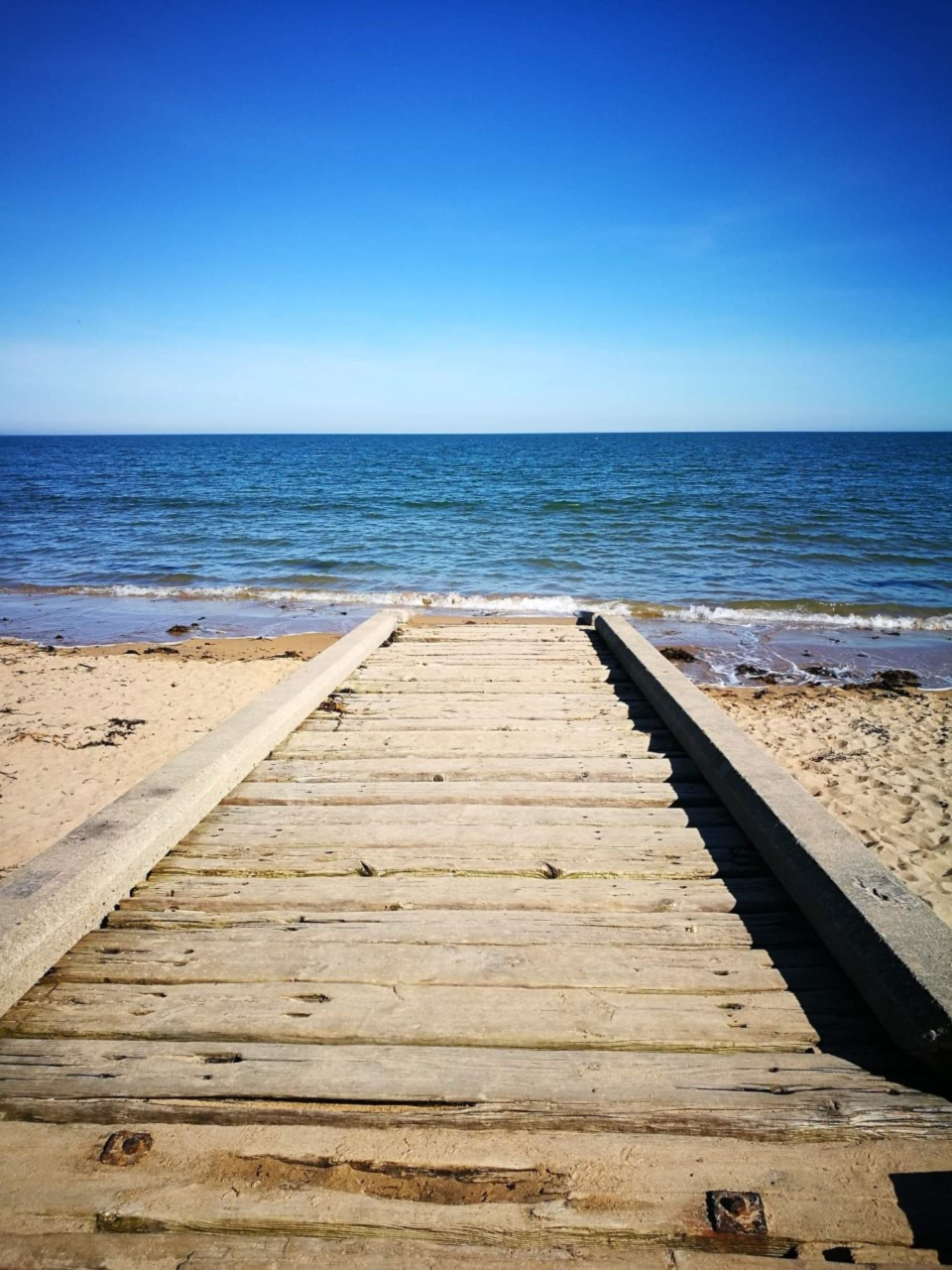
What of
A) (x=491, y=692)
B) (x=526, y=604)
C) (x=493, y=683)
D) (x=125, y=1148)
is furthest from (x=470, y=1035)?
(x=526, y=604)

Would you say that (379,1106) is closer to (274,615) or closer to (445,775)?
(445,775)

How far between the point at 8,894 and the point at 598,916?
1.82m

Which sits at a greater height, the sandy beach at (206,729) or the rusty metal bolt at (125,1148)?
the rusty metal bolt at (125,1148)

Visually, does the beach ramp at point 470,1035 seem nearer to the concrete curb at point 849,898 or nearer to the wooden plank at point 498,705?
the concrete curb at point 849,898

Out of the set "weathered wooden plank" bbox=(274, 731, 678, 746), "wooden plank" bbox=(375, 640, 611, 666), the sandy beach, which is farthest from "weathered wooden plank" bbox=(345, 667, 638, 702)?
the sandy beach

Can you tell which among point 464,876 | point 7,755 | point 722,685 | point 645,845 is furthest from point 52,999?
point 722,685

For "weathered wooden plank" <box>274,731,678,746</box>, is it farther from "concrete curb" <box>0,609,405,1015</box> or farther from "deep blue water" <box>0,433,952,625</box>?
"deep blue water" <box>0,433,952,625</box>

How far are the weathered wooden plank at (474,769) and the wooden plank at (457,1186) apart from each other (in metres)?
1.88

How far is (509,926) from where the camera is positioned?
2.27m

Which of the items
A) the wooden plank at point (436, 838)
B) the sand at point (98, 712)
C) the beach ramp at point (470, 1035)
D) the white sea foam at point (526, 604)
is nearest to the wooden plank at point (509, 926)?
the beach ramp at point (470, 1035)

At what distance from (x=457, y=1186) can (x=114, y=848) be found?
5.13ft

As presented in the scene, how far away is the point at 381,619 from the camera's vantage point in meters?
6.53

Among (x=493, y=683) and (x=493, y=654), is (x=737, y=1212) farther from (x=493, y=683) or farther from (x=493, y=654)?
(x=493, y=654)

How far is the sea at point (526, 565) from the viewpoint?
13000 millimetres
